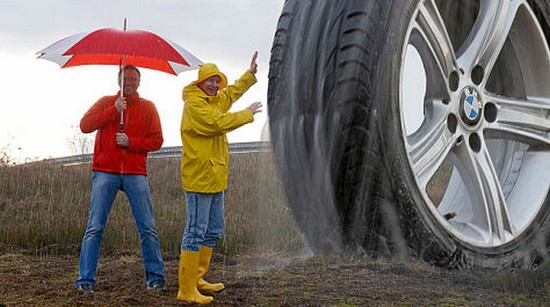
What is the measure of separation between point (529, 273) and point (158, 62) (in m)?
3.04

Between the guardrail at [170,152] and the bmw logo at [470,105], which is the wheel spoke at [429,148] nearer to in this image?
the bmw logo at [470,105]

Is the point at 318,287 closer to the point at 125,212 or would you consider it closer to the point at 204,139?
the point at 204,139

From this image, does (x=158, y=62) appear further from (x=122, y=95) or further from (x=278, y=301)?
(x=278, y=301)

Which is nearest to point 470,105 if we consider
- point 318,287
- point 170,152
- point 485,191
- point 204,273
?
point 485,191

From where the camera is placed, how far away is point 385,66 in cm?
426

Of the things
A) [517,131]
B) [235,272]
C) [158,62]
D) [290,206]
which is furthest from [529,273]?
[158,62]

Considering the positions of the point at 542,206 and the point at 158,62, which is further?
the point at 158,62

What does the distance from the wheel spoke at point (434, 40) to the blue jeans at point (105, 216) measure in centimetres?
211

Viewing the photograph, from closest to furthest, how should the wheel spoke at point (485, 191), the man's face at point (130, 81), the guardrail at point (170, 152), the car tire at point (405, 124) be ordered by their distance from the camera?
the car tire at point (405, 124), the wheel spoke at point (485, 191), the man's face at point (130, 81), the guardrail at point (170, 152)

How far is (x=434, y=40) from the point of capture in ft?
15.4

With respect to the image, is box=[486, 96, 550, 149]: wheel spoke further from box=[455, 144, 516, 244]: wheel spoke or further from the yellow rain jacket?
the yellow rain jacket

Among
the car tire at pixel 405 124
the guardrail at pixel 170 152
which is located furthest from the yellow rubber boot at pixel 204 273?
the guardrail at pixel 170 152

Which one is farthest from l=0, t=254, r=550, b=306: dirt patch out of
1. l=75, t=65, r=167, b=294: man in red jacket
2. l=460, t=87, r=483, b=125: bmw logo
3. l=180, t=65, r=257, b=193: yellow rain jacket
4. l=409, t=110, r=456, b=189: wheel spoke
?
l=460, t=87, r=483, b=125: bmw logo

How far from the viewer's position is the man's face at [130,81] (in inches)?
219
